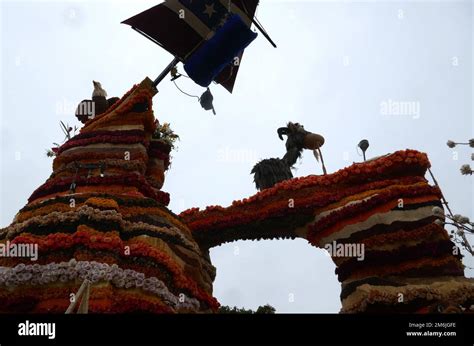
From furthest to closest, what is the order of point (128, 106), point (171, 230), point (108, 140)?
point (128, 106) < point (108, 140) < point (171, 230)

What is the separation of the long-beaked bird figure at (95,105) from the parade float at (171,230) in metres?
0.77

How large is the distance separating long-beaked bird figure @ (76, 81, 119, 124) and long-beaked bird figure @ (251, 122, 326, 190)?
443 cm

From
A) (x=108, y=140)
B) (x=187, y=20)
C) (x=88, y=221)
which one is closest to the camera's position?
(x=88, y=221)

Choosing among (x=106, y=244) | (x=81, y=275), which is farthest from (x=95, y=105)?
(x=81, y=275)

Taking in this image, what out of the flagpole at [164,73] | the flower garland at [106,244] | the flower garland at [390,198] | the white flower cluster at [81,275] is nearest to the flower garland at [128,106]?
the flagpole at [164,73]

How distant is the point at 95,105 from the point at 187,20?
3387 millimetres

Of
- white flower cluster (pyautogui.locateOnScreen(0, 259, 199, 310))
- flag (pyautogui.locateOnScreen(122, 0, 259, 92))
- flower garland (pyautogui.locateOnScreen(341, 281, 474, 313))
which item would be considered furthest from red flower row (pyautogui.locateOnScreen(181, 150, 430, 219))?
flag (pyautogui.locateOnScreen(122, 0, 259, 92))

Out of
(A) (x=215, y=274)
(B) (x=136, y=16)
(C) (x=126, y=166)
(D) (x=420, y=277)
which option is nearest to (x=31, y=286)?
(C) (x=126, y=166)

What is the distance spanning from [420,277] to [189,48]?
8.23 metres

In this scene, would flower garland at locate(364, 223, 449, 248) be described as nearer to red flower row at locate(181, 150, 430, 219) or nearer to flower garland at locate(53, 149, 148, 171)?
red flower row at locate(181, 150, 430, 219)

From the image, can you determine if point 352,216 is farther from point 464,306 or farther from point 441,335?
point 441,335

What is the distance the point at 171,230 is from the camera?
10.4 m

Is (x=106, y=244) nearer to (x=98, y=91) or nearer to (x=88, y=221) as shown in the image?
(x=88, y=221)

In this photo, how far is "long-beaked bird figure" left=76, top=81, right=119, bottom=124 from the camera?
13.9m
